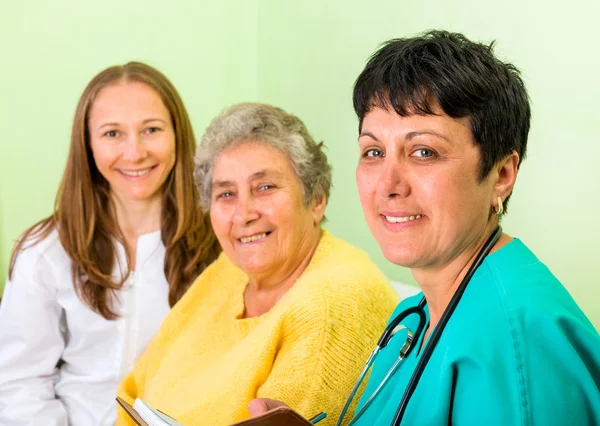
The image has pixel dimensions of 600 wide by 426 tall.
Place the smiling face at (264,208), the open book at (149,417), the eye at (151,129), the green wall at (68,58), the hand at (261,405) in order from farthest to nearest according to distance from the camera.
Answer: the green wall at (68,58) < the eye at (151,129) < the smiling face at (264,208) < the hand at (261,405) < the open book at (149,417)

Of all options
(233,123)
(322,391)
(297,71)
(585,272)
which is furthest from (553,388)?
(297,71)

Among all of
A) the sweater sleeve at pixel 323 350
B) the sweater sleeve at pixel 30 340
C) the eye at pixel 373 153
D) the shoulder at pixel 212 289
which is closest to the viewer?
the eye at pixel 373 153

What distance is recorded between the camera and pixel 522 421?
0.85m

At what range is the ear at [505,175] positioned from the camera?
3.52ft

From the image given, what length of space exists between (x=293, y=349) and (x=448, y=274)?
1.46ft

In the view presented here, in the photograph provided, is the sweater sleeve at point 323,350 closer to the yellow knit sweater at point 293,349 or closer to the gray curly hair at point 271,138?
the yellow knit sweater at point 293,349

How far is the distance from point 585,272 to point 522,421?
97 centimetres

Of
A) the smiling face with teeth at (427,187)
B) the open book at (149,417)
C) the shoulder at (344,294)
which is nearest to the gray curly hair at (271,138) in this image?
the shoulder at (344,294)

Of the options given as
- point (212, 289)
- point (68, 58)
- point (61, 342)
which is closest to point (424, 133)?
point (212, 289)

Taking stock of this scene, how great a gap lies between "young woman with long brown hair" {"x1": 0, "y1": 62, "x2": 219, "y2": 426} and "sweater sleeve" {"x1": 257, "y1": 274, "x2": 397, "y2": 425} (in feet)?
2.87

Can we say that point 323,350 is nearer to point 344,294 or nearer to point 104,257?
point 344,294

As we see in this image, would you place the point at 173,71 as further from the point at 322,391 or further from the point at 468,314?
the point at 468,314

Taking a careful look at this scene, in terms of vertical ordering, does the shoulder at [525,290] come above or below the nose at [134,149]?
below

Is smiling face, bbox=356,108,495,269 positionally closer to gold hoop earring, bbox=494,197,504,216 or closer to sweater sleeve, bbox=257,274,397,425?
gold hoop earring, bbox=494,197,504,216
